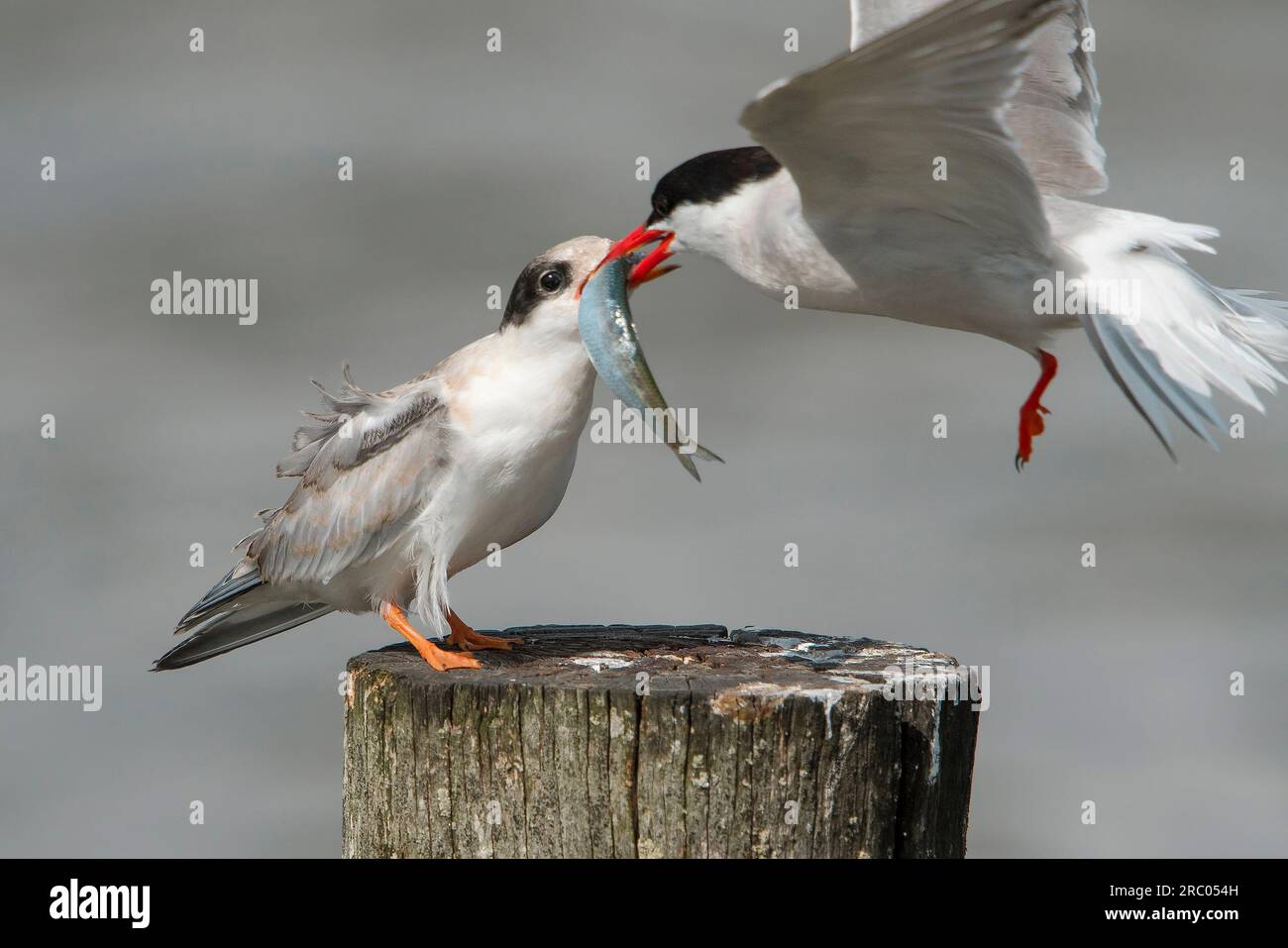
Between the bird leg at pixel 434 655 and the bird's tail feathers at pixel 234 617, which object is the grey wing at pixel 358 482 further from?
the bird leg at pixel 434 655

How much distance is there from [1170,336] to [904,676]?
1335 millimetres

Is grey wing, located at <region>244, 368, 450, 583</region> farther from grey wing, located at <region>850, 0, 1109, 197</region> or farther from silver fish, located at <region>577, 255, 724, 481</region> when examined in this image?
grey wing, located at <region>850, 0, 1109, 197</region>

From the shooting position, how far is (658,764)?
10.2 ft

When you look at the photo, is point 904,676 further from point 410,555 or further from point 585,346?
point 410,555

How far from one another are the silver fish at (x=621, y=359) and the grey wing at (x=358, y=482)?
0.52 m

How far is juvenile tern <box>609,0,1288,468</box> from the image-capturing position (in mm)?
3725

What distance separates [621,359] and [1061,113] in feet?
6.12

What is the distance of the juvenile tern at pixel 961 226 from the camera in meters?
3.72

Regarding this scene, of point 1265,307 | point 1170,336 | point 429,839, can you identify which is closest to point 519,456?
point 429,839
